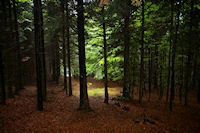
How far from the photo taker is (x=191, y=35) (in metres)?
9.59

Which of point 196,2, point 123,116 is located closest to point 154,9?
point 196,2

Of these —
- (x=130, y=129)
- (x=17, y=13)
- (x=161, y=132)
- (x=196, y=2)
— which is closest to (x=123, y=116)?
(x=130, y=129)

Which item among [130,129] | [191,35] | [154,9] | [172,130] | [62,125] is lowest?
[172,130]

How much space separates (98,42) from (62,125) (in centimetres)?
976

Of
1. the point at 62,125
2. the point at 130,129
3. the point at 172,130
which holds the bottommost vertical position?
the point at 172,130

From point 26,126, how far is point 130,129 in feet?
19.7

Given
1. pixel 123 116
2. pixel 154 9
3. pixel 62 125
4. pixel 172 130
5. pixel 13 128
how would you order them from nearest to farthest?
pixel 13 128 < pixel 62 125 < pixel 172 130 < pixel 123 116 < pixel 154 9

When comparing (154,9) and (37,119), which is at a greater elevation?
(154,9)

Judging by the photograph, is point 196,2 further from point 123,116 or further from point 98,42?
point 123,116

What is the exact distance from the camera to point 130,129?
628cm

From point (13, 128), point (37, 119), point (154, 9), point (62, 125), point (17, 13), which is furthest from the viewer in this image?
point (17, 13)

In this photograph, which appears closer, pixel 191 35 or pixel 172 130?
pixel 172 130

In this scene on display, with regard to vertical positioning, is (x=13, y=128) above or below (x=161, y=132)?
above

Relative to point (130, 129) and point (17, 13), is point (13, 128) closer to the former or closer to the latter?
point (130, 129)
